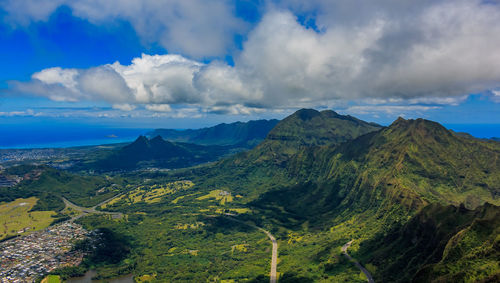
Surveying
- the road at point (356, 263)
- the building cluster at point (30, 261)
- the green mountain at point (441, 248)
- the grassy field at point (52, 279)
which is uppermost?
the green mountain at point (441, 248)

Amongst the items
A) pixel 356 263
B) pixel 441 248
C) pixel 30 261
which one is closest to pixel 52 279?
pixel 30 261

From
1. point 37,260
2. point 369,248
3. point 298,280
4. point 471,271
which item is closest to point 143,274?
point 37,260

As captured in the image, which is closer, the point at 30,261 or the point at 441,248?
the point at 441,248

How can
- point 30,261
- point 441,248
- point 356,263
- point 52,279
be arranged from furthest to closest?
point 30,261, point 52,279, point 356,263, point 441,248

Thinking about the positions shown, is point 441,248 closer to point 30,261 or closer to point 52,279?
point 52,279

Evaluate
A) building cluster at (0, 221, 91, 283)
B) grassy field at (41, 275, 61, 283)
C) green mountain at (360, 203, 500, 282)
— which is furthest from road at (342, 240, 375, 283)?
building cluster at (0, 221, 91, 283)

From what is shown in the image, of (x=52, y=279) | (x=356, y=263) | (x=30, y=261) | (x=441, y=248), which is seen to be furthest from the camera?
(x=30, y=261)

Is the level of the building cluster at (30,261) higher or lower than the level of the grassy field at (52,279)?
higher

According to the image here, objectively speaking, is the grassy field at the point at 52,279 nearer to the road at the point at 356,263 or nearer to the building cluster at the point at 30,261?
the building cluster at the point at 30,261

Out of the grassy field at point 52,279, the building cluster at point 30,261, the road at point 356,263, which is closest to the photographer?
the road at point 356,263

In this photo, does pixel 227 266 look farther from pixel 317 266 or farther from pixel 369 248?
pixel 369 248

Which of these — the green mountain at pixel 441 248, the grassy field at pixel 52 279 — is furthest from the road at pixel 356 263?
the grassy field at pixel 52 279
